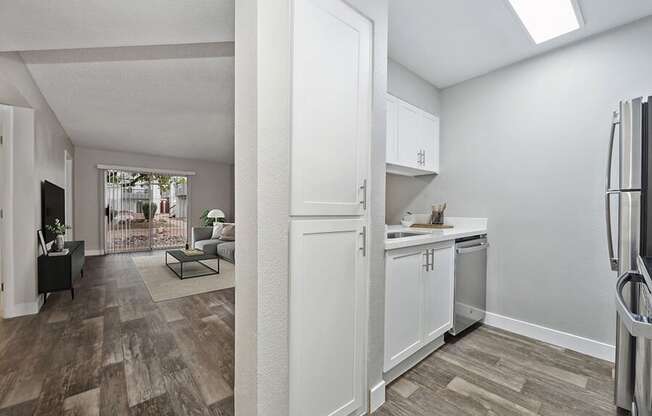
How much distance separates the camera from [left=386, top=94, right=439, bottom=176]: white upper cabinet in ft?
7.80

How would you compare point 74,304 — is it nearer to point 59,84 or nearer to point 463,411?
point 59,84

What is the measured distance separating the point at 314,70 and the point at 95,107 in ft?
13.0

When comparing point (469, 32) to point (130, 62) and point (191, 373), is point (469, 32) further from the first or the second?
point (191, 373)

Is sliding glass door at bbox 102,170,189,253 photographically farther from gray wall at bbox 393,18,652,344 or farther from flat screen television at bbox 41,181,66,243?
gray wall at bbox 393,18,652,344

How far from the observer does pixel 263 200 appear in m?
1.05

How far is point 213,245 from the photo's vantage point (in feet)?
18.0

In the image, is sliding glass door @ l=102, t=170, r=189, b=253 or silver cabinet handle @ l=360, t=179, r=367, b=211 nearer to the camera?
silver cabinet handle @ l=360, t=179, r=367, b=211

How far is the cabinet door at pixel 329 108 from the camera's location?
1.14m

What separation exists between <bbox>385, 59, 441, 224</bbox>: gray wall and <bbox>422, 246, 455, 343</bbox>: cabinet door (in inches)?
41.6

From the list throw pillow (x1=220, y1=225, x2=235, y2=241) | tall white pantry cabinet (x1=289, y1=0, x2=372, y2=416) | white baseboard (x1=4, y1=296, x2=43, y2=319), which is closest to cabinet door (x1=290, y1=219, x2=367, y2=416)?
tall white pantry cabinet (x1=289, y1=0, x2=372, y2=416)

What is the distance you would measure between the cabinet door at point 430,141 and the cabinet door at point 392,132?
1.48 ft

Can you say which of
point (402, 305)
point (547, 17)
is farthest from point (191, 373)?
point (547, 17)

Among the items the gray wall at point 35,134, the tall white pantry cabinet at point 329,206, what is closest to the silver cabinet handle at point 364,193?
the tall white pantry cabinet at point 329,206

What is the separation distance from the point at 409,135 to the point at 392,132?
0.84ft
